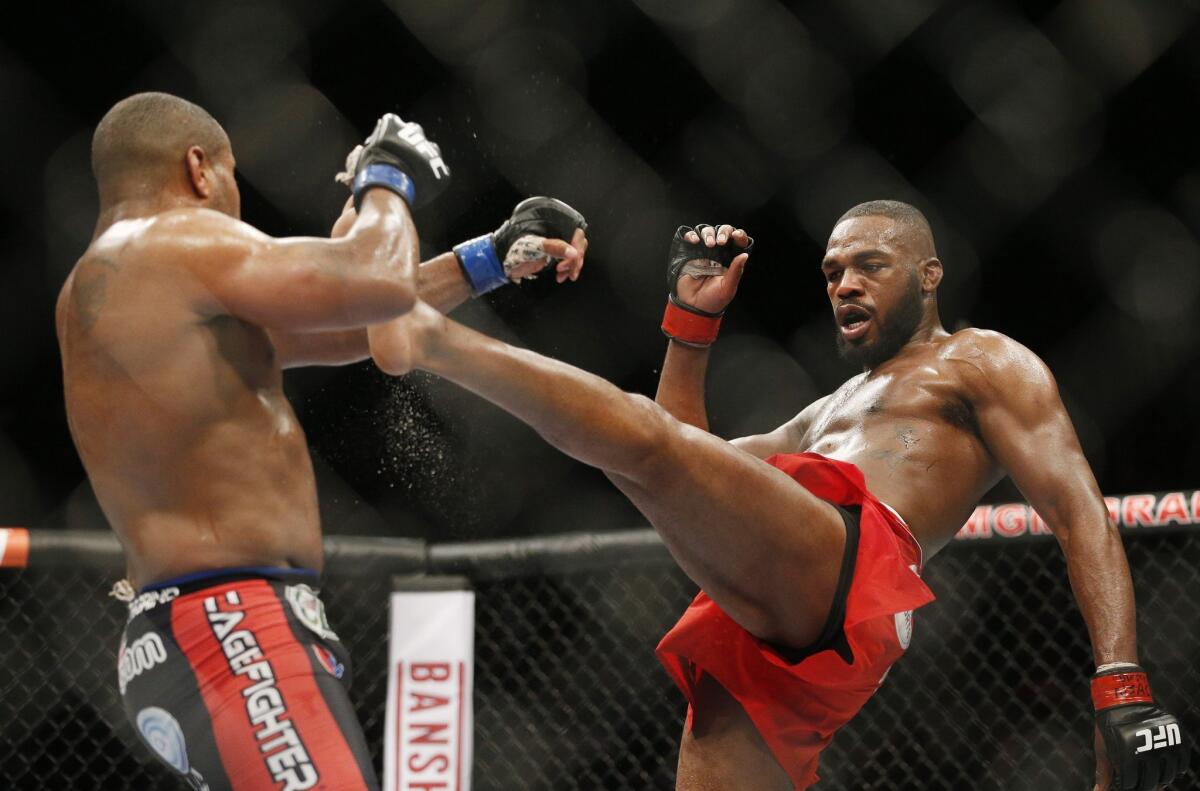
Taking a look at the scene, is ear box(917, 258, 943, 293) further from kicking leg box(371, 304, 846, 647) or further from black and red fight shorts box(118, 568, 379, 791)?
black and red fight shorts box(118, 568, 379, 791)

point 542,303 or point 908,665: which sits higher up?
point 542,303

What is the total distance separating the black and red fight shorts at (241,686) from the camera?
1.39 m

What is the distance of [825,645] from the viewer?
1.96 m

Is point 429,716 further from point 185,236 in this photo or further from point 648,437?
point 185,236

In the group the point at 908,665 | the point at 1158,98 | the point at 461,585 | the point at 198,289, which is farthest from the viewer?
the point at 1158,98

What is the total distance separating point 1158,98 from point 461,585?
3.71m

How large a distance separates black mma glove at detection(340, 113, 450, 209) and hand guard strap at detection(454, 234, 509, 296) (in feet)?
0.84

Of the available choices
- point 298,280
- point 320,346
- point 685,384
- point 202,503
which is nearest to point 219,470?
point 202,503

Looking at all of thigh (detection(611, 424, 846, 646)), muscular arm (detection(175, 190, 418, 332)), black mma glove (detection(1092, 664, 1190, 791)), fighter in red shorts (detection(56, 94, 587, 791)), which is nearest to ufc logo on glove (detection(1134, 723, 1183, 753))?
black mma glove (detection(1092, 664, 1190, 791))

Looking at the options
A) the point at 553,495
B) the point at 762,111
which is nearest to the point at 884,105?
the point at 762,111

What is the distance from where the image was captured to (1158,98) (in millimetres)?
4762

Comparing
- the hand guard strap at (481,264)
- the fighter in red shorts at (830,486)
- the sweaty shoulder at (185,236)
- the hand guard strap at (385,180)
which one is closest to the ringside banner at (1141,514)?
the fighter in red shorts at (830,486)

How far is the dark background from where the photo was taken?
4.23m

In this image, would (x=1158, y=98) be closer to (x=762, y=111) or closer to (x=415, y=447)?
(x=762, y=111)
